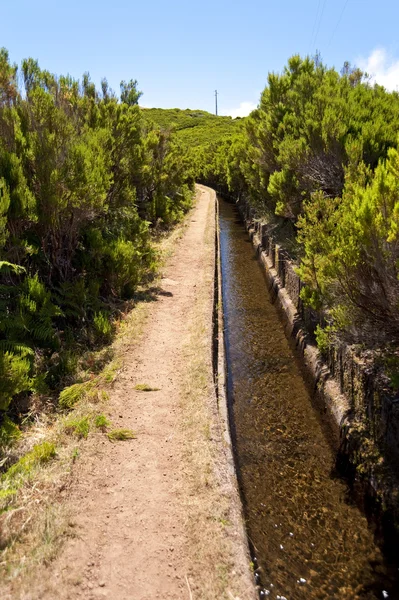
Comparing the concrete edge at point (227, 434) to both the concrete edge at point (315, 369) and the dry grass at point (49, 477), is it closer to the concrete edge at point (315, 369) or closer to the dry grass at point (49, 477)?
the dry grass at point (49, 477)

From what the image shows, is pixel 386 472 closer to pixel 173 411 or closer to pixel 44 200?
pixel 173 411

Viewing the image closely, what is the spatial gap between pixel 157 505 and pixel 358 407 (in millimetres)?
3365

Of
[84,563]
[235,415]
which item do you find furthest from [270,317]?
[84,563]

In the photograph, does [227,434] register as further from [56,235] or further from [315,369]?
[56,235]

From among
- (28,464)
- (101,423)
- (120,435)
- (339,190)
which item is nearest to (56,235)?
(101,423)

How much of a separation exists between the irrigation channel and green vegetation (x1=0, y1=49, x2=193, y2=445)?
2753 millimetres

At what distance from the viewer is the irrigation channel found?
14.5 feet

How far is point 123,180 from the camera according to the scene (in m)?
12.0

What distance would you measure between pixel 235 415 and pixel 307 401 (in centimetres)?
144

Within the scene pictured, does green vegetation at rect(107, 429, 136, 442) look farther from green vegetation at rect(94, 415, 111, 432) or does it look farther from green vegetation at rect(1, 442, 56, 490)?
green vegetation at rect(1, 442, 56, 490)

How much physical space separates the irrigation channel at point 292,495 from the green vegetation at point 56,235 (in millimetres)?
2753

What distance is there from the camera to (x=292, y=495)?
5.60 m

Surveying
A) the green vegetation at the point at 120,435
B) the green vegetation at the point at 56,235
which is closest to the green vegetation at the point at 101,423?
the green vegetation at the point at 120,435

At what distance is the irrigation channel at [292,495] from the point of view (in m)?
4.43
